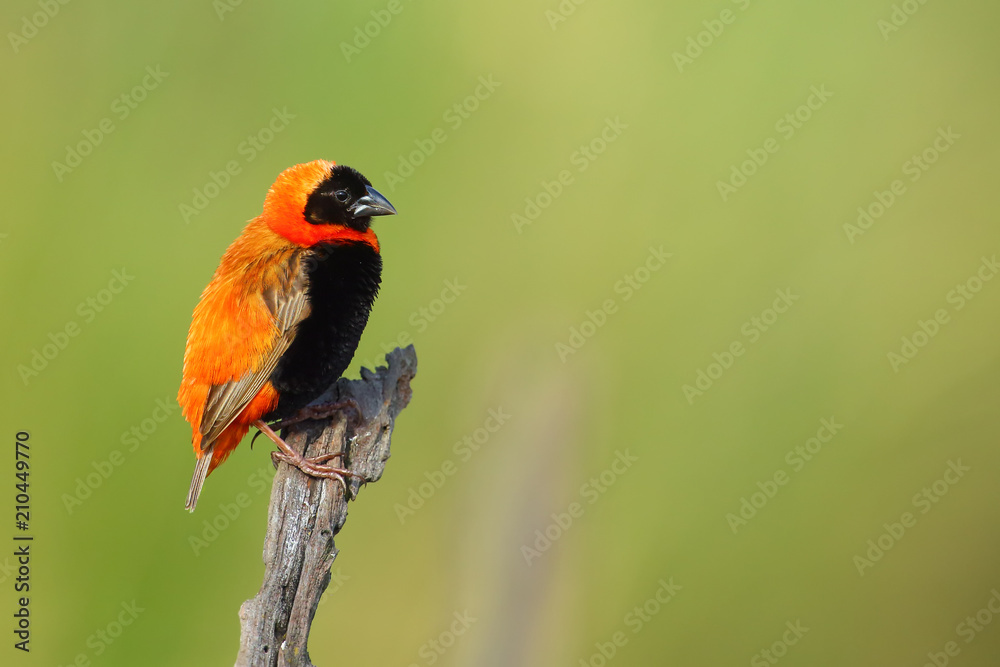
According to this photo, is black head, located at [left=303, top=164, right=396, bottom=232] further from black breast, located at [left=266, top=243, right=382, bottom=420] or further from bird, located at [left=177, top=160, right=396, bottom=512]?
black breast, located at [left=266, top=243, right=382, bottom=420]

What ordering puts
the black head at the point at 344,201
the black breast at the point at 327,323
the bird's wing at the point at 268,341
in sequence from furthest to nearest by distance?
the black head at the point at 344,201, the black breast at the point at 327,323, the bird's wing at the point at 268,341

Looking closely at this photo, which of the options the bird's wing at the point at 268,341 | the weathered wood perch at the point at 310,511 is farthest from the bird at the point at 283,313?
the weathered wood perch at the point at 310,511

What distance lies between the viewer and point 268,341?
341 cm

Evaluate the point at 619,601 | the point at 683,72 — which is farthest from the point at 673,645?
the point at 683,72

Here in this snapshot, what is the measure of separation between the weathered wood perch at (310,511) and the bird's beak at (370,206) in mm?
676

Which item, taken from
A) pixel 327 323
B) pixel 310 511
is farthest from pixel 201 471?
pixel 327 323

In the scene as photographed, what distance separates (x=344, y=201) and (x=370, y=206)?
126 millimetres

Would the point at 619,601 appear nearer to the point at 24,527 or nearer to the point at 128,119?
the point at 24,527

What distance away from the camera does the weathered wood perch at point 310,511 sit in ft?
8.87

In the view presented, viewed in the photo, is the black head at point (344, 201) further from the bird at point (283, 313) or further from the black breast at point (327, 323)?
the black breast at point (327, 323)

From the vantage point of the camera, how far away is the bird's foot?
121 inches

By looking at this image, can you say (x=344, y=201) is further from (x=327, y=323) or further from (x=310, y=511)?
(x=310, y=511)

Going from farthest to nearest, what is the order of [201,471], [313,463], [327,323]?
[327,323] → [201,471] → [313,463]

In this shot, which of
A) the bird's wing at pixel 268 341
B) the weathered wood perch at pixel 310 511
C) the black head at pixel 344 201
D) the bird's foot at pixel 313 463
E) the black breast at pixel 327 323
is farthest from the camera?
the black head at pixel 344 201
